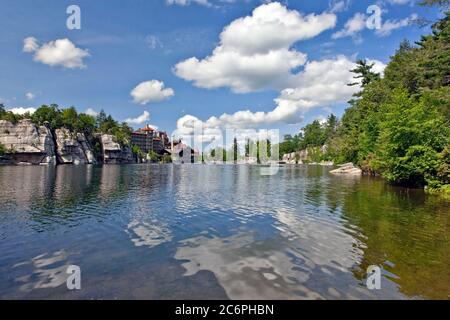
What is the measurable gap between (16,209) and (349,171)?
68.8 m

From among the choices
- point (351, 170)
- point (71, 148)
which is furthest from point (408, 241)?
→ point (71, 148)

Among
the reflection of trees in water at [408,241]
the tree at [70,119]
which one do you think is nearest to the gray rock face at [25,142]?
the tree at [70,119]

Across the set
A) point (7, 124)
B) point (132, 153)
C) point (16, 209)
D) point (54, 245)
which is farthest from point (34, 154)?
point (54, 245)

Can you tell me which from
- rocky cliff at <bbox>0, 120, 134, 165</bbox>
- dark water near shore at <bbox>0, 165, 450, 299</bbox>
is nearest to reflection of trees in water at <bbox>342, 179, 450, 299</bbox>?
dark water near shore at <bbox>0, 165, 450, 299</bbox>

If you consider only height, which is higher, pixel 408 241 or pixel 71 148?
pixel 71 148

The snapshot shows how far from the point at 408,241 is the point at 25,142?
153m

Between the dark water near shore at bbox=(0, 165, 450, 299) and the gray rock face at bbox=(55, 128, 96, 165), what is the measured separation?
453 ft

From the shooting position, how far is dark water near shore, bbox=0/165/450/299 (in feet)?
29.5

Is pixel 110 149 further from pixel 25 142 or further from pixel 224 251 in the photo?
pixel 224 251

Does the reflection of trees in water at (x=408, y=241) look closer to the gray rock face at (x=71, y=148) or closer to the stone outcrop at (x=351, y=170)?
the stone outcrop at (x=351, y=170)

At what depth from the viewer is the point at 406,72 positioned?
169 ft

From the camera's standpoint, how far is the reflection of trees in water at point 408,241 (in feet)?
31.1

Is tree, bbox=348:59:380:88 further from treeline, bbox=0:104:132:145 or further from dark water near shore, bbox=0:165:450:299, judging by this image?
treeline, bbox=0:104:132:145

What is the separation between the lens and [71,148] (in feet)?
486
